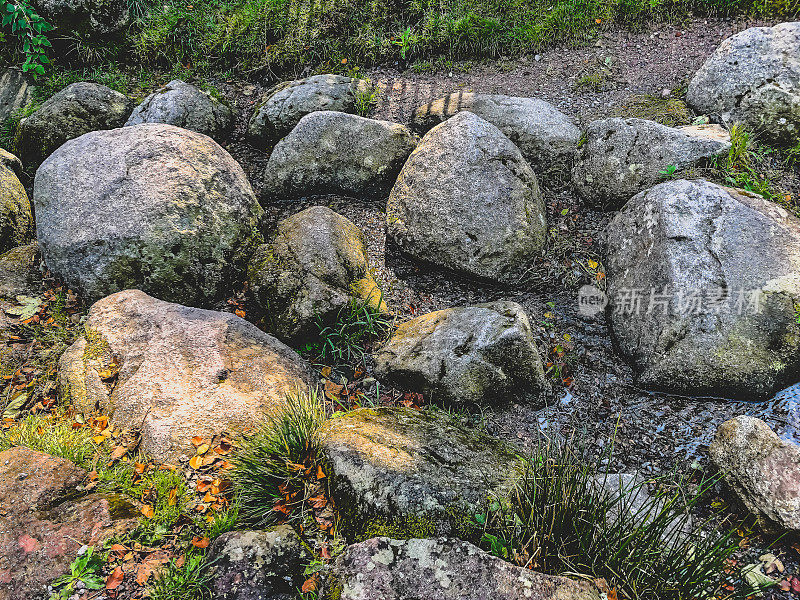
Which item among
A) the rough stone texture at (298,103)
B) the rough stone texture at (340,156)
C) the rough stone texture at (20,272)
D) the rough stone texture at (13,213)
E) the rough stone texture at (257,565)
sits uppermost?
the rough stone texture at (298,103)

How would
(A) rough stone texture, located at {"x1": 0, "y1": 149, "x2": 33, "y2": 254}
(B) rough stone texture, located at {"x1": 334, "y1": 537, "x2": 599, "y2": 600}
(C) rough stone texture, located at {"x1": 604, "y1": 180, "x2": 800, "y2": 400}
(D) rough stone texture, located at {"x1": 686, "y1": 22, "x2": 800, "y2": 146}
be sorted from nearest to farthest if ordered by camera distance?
1. (B) rough stone texture, located at {"x1": 334, "y1": 537, "x2": 599, "y2": 600}
2. (C) rough stone texture, located at {"x1": 604, "y1": 180, "x2": 800, "y2": 400}
3. (D) rough stone texture, located at {"x1": 686, "y1": 22, "x2": 800, "y2": 146}
4. (A) rough stone texture, located at {"x1": 0, "y1": 149, "x2": 33, "y2": 254}

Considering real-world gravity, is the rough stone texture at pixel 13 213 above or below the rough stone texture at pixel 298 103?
below

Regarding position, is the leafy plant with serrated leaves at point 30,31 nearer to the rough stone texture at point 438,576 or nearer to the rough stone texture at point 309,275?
the rough stone texture at point 309,275

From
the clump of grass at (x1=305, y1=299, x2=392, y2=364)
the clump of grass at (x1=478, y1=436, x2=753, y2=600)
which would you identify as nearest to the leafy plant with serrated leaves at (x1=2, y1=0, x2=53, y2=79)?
the clump of grass at (x1=305, y1=299, x2=392, y2=364)

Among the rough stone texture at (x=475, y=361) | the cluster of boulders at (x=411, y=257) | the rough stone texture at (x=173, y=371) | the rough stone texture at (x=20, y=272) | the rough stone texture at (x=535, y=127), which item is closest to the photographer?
the cluster of boulders at (x=411, y=257)

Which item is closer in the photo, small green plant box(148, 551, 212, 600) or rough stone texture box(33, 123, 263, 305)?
small green plant box(148, 551, 212, 600)

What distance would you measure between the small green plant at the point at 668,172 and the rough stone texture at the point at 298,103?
12.7 feet

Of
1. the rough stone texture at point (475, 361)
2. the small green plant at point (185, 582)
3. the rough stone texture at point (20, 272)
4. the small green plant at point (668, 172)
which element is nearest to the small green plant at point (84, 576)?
the small green plant at point (185, 582)

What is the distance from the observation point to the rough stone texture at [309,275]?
15.0 feet

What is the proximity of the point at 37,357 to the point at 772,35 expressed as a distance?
8.13 metres

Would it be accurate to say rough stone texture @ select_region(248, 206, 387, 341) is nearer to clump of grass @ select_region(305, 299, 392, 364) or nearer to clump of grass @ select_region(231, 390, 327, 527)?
clump of grass @ select_region(305, 299, 392, 364)

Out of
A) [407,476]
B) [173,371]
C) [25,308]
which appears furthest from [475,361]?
[25,308]

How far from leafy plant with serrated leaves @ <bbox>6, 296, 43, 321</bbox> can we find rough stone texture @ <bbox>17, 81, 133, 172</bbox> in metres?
2.60

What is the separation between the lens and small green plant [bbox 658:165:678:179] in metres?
4.88
